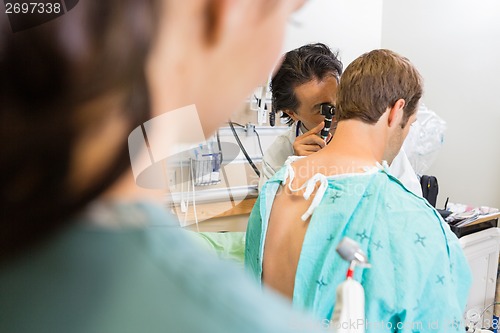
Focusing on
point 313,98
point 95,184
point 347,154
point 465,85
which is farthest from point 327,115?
point 465,85

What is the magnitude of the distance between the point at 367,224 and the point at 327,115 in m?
0.32

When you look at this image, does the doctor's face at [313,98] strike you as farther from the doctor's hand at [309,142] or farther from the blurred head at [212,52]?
the blurred head at [212,52]

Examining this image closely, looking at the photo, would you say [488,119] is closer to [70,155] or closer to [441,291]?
[441,291]

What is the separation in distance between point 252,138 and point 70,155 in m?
0.28

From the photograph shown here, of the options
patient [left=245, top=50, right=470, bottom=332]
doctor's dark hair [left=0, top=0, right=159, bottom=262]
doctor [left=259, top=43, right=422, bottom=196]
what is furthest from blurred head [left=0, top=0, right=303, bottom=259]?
doctor [left=259, top=43, right=422, bottom=196]

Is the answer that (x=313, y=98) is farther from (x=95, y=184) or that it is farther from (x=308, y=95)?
(x=95, y=184)

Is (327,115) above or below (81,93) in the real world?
below

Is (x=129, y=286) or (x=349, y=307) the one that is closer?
(x=129, y=286)

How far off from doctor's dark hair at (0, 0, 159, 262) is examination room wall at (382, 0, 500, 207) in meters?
1.59

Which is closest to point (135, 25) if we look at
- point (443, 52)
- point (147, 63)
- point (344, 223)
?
point (147, 63)

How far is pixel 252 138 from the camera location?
449 millimetres

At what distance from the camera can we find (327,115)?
2.66 feet

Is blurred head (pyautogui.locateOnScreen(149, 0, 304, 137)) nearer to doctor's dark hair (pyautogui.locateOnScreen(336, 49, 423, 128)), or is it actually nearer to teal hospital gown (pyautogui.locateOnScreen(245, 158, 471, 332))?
teal hospital gown (pyautogui.locateOnScreen(245, 158, 471, 332))

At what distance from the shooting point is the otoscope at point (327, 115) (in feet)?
2.60
